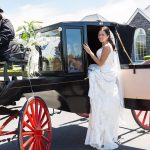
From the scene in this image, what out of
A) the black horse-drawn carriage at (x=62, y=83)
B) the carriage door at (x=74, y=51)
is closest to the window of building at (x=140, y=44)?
the black horse-drawn carriage at (x=62, y=83)

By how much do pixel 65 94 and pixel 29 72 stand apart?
0.66 m

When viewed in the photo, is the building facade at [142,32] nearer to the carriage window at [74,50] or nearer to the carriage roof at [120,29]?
the carriage roof at [120,29]

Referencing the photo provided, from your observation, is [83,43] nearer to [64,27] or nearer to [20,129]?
[64,27]

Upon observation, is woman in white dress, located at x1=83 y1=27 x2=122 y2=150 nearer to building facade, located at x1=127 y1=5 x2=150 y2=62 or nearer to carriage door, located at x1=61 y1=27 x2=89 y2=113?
carriage door, located at x1=61 y1=27 x2=89 y2=113

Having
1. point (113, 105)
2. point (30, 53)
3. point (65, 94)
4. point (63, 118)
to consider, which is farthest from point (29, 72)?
point (63, 118)

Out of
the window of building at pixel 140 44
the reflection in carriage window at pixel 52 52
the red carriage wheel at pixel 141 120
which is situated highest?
the window of building at pixel 140 44

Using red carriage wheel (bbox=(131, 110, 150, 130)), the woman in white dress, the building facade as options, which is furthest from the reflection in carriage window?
the building facade

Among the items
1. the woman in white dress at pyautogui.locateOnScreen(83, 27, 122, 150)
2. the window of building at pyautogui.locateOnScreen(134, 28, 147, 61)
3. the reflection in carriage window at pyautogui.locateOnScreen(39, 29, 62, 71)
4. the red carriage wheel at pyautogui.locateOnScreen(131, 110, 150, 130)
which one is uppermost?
the window of building at pyautogui.locateOnScreen(134, 28, 147, 61)

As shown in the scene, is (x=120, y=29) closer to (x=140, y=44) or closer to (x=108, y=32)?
(x=108, y=32)

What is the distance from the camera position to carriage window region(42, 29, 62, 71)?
19.2 ft

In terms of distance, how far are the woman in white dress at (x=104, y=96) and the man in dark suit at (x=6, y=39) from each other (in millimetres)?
1345

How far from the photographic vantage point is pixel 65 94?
5.85 metres

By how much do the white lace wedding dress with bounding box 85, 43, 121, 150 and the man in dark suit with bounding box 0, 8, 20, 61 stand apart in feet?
4.41

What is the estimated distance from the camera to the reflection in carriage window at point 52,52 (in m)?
5.85
